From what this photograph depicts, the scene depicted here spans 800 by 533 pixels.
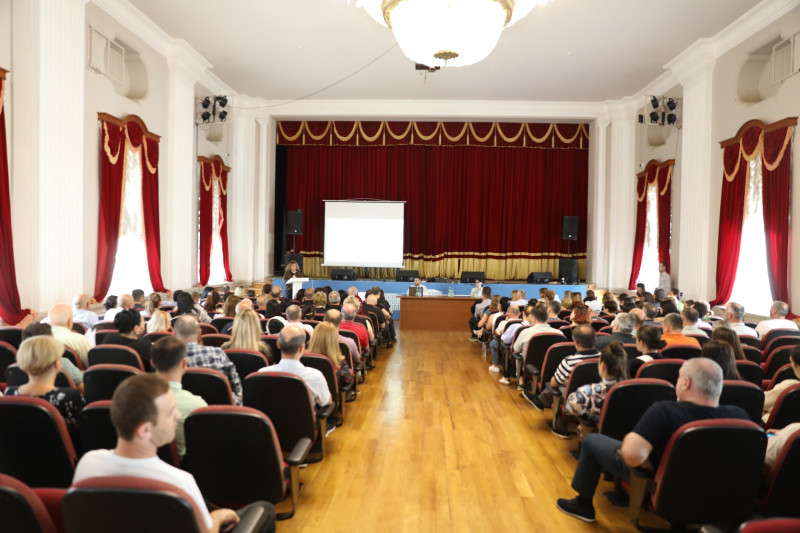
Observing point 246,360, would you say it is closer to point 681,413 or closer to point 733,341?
point 681,413

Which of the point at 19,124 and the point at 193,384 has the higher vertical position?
the point at 19,124

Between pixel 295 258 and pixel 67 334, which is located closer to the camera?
pixel 67 334

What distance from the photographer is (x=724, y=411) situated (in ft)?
8.16

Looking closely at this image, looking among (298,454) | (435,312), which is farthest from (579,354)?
(435,312)

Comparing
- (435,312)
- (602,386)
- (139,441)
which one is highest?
(139,441)

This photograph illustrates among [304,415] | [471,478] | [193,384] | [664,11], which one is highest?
[664,11]

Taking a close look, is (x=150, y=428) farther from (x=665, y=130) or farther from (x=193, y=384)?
(x=665, y=130)

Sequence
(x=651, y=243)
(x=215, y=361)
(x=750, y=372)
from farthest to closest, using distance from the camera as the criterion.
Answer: (x=651, y=243), (x=750, y=372), (x=215, y=361)

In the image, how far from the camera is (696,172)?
9.85m

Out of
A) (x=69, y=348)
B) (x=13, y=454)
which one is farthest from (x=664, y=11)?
(x=13, y=454)

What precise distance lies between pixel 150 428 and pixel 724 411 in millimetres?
2313

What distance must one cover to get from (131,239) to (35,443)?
7.54 m

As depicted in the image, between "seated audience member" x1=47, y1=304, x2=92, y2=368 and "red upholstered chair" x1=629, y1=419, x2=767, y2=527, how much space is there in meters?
3.78

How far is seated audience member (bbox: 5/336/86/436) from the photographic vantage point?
249 cm
